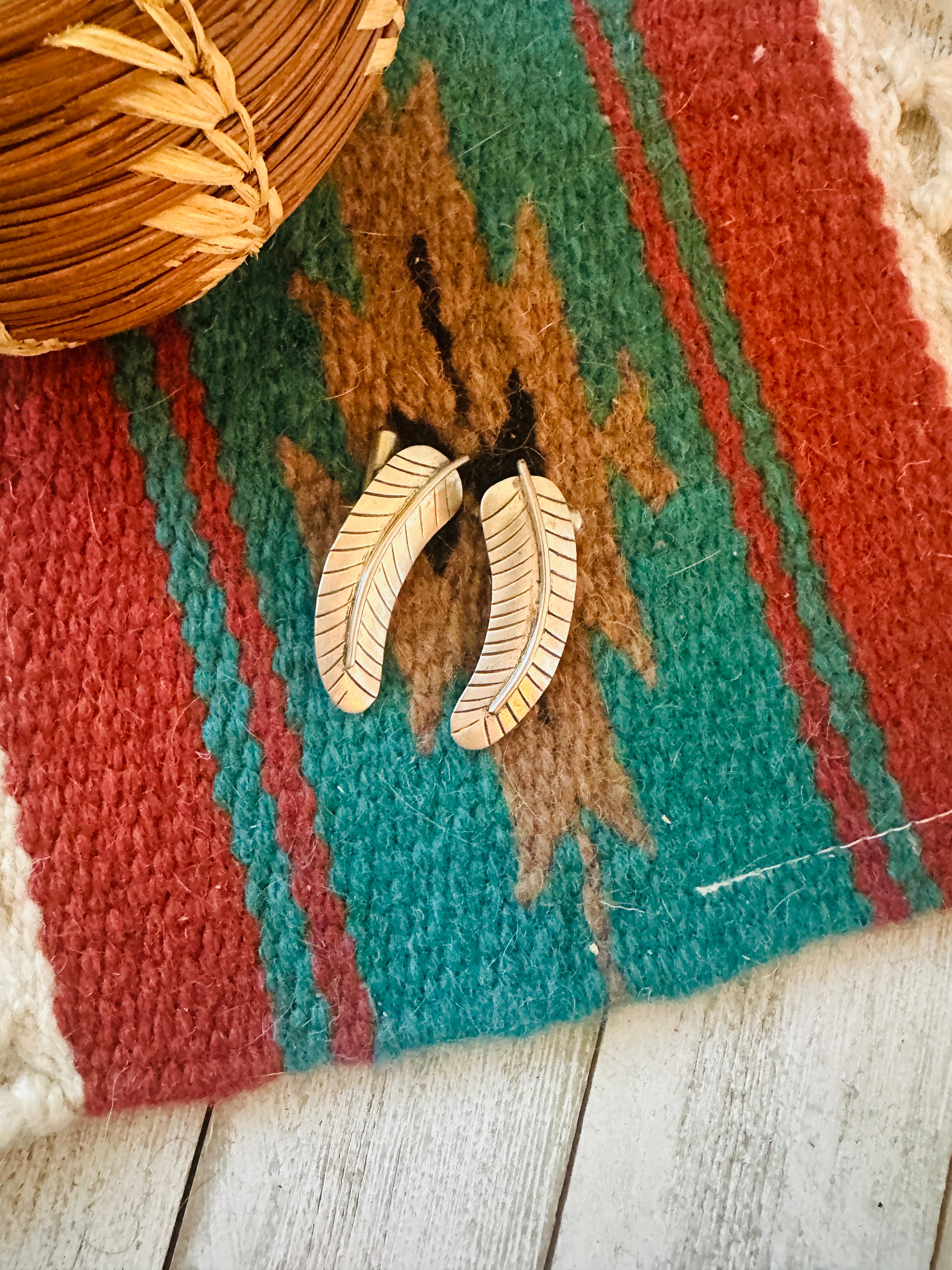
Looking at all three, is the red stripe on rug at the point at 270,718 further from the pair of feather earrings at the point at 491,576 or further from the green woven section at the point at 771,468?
the green woven section at the point at 771,468

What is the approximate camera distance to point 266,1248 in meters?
0.53

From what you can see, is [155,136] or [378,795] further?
[378,795]

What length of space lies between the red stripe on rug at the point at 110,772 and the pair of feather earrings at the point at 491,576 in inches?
3.4

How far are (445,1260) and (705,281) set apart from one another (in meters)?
0.53

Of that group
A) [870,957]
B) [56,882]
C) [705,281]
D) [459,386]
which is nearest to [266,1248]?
[56,882]

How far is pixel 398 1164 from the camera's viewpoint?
541 mm

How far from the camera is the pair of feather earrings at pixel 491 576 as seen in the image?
52 cm

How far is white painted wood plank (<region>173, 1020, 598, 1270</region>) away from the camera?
0.53 m

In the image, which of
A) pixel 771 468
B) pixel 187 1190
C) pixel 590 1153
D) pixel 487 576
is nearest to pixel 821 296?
pixel 771 468

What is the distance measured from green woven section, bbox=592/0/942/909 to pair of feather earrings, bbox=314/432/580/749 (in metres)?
0.12

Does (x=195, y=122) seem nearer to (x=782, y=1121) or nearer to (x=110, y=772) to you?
(x=110, y=772)

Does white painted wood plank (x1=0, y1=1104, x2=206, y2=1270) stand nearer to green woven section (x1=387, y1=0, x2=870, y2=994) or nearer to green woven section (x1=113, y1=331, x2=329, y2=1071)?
green woven section (x1=113, y1=331, x2=329, y2=1071)

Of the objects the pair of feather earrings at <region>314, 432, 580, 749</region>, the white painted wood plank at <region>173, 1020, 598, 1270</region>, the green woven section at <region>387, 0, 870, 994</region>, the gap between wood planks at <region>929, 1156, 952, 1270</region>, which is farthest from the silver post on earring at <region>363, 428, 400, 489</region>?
the gap between wood planks at <region>929, 1156, 952, 1270</region>

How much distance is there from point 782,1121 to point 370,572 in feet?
1.20
